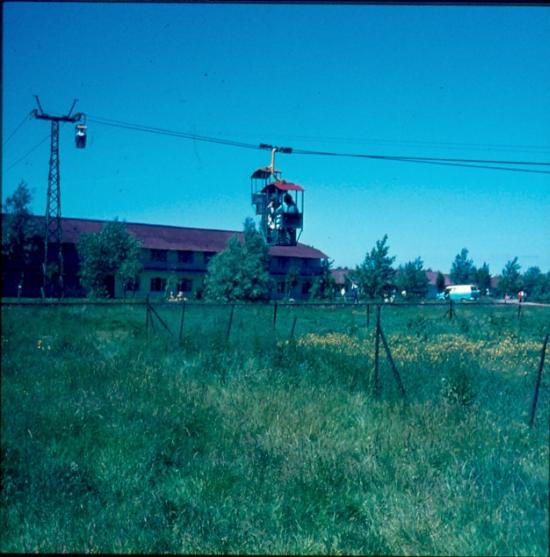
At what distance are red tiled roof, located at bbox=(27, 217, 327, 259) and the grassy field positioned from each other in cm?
130

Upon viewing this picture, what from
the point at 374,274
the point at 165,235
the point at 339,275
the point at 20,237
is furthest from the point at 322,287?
the point at 339,275

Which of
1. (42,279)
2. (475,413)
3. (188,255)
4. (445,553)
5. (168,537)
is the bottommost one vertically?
(168,537)

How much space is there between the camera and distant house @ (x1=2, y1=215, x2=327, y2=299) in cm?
611

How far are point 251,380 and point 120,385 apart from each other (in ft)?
6.80

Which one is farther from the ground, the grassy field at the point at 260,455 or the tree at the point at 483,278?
the tree at the point at 483,278

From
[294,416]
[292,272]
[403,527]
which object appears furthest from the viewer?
[292,272]

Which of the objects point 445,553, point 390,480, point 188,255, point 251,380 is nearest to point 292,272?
point 188,255

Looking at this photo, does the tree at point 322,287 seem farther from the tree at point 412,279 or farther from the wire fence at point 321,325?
the tree at point 412,279

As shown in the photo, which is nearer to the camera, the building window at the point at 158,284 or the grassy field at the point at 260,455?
the grassy field at the point at 260,455

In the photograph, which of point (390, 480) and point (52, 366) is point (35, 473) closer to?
point (52, 366)

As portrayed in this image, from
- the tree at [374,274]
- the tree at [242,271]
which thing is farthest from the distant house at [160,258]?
the tree at [374,274]

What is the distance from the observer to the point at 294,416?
574 cm

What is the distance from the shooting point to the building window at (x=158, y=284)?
9414 mm

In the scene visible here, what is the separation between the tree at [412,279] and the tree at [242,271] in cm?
1654
